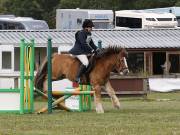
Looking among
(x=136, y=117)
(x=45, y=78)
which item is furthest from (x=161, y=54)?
(x=136, y=117)

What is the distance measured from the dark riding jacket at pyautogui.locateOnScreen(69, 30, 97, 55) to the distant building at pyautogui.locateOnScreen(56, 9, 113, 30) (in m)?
35.7

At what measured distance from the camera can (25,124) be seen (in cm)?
1588

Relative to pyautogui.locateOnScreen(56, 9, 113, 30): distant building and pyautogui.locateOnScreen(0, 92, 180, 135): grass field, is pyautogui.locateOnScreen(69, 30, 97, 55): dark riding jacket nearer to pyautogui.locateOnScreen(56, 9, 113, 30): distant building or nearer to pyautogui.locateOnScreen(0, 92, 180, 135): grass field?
pyautogui.locateOnScreen(0, 92, 180, 135): grass field

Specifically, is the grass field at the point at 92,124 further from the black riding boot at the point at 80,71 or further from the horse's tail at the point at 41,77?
the horse's tail at the point at 41,77

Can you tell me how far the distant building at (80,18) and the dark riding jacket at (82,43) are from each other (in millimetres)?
35681

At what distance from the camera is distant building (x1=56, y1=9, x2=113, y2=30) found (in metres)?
56.1

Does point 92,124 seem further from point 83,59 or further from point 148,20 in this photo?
point 148,20

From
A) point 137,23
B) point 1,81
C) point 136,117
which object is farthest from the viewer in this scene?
point 137,23

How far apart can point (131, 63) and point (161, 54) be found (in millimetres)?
2005

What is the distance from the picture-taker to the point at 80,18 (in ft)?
185

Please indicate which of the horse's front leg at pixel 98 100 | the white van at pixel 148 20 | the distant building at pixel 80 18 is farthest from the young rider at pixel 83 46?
the distant building at pixel 80 18

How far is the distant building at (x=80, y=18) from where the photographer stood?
56125mm

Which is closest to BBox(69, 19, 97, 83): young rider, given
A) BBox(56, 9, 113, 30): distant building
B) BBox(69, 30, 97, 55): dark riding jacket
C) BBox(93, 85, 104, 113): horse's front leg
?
BBox(69, 30, 97, 55): dark riding jacket

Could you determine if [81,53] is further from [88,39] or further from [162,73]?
[162,73]
